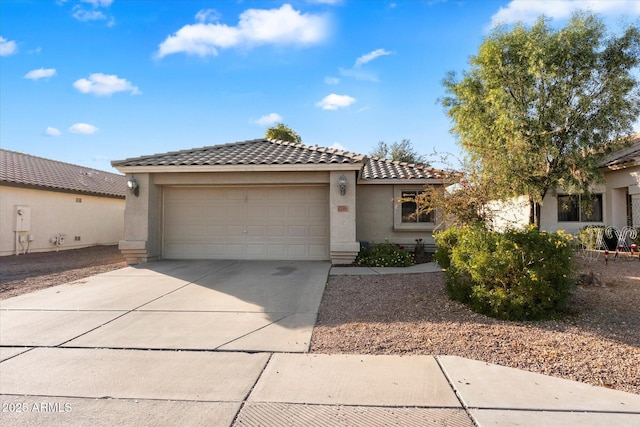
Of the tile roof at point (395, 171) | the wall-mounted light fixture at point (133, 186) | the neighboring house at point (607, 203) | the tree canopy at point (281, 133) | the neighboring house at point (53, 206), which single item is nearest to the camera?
the wall-mounted light fixture at point (133, 186)

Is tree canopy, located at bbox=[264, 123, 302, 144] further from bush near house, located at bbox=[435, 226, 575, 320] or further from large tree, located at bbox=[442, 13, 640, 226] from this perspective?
bush near house, located at bbox=[435, 226, 575, 320]

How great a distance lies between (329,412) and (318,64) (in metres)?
11.9

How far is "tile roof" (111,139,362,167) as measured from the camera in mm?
10695

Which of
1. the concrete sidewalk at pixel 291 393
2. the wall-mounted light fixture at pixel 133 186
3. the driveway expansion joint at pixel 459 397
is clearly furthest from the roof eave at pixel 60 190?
the driveway expansion joint at pixel 459 397

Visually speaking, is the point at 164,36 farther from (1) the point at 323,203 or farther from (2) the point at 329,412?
(2) the point at 329,412

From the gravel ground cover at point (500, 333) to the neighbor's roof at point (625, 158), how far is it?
8361 mm

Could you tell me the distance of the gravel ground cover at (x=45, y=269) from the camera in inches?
321

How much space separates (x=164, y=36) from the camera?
10562mm

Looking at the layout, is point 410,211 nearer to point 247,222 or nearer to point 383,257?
point 383,257

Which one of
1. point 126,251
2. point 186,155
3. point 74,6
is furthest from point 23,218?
point 74,6

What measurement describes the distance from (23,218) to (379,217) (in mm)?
14115

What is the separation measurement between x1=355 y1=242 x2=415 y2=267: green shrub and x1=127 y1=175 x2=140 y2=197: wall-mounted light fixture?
7152 mm

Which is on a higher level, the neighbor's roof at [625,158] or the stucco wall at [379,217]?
the neighbor's roof at [625,158]

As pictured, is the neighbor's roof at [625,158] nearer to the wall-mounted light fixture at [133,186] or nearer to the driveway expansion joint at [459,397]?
the driveway expansion joint at [459,397]
